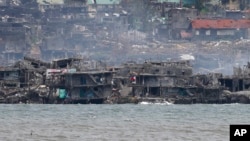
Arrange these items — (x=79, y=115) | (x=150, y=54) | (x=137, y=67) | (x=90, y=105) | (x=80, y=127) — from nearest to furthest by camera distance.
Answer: (x=80, y=127) → (x=79, y=115) → (x=90, y=105) → (x=137, y=67) → (x=150, y=54)

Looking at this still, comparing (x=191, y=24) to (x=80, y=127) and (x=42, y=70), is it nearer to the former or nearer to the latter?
(x=42, y=70)

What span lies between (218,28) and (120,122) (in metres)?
88.0

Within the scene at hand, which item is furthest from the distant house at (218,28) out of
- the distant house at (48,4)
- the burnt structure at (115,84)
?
the burnt structure at (115,84)

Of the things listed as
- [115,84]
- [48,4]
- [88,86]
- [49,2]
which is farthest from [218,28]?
[88,86]

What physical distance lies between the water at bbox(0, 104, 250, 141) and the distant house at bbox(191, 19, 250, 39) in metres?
63.9

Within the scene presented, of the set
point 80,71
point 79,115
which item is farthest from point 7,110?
point 80,71

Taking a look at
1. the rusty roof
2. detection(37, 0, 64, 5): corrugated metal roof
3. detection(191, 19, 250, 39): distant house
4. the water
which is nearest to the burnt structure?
the water

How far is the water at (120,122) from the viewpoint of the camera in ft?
201

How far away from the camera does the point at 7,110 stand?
83.8m

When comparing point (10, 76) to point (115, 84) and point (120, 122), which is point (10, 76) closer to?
point (115, 84)

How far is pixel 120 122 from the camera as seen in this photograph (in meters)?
71.4

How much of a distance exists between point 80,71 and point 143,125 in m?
28.2

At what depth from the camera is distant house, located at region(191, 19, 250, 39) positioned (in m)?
158

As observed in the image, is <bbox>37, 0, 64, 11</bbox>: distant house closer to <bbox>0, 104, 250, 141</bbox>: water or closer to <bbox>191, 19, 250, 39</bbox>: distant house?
<bbox>191, 19, 250, 39</bbox>: distant house
